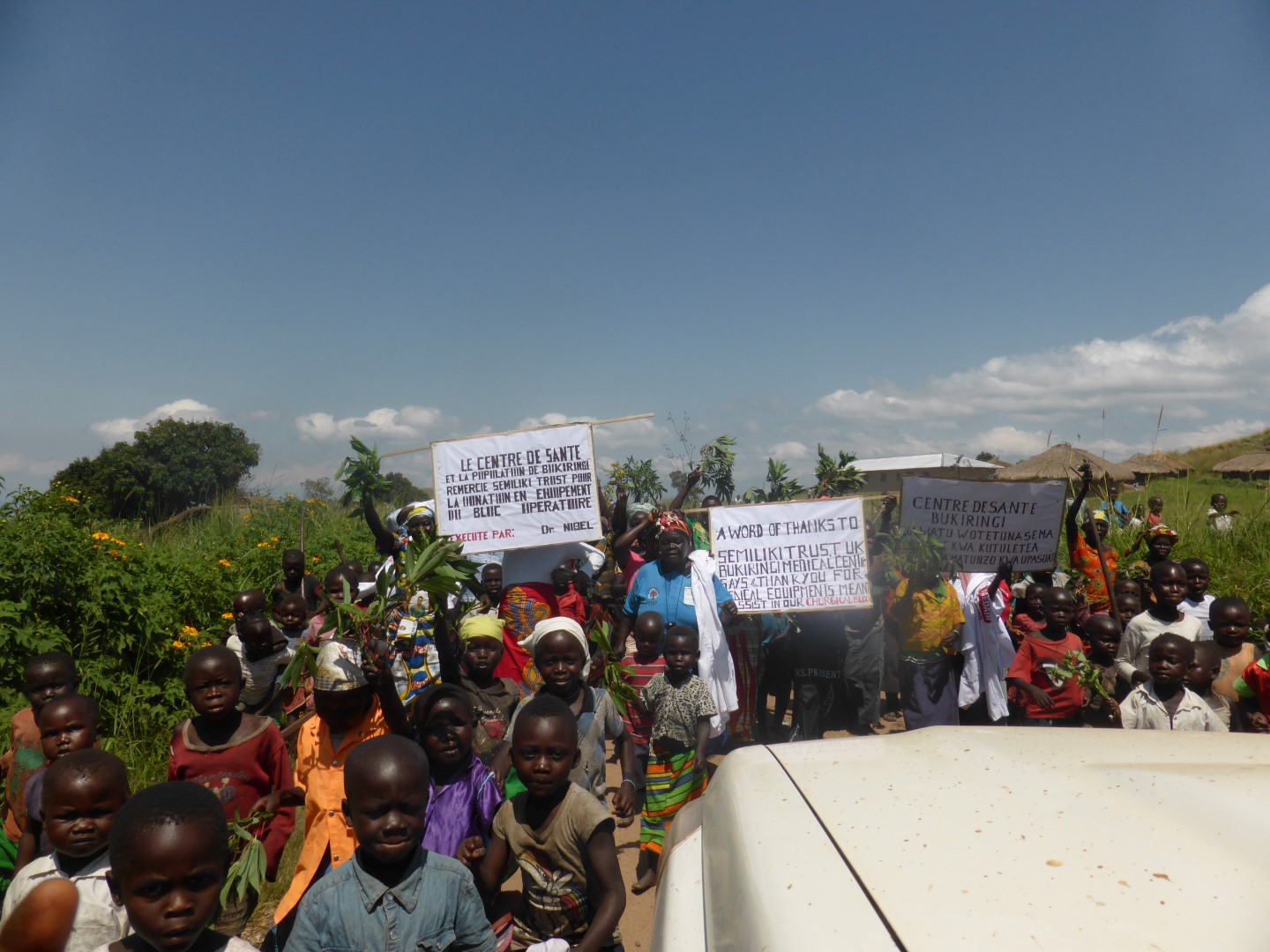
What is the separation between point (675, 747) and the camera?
484 cm

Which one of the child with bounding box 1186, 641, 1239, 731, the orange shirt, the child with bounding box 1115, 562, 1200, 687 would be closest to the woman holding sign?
the child with bounding box 1115, 562, 1200, 687

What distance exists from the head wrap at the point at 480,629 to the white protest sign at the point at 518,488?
7.51 ft

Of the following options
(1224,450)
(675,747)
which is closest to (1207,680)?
(675,747)

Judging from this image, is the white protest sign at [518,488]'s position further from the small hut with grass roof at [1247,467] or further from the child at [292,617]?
the small hut with grass roof at [1247,467]

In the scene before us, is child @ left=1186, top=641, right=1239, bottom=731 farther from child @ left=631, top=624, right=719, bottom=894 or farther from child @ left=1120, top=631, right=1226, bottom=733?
child @ left=631, top=624, right=719, bottom=894

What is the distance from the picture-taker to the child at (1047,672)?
5551 millimetres

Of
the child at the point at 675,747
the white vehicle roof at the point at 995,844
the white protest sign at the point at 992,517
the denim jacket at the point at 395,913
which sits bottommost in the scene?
the child at the point at 675,747

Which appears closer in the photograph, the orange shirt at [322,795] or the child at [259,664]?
the orange shirt at [322,795]

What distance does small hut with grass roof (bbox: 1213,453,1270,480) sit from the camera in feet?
73.8

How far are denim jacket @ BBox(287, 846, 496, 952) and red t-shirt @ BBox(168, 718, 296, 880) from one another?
948 mm

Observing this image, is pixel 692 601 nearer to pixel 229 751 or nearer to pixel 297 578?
pixel 229 751

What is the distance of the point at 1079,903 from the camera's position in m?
1.38

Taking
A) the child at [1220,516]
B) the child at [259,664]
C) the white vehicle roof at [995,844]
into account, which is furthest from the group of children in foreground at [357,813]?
the child at [1220,516]

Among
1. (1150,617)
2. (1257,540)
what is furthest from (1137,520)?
(1150,617)
